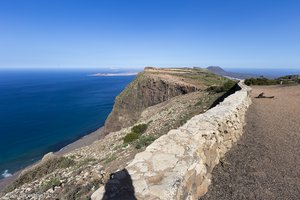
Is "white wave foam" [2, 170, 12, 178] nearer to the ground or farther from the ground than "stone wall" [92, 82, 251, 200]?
nearer to the ground

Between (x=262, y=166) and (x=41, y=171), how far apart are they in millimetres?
12578

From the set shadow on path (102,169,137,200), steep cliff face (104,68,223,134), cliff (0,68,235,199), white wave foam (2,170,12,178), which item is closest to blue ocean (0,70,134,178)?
white wave foam (2,170,12,178)

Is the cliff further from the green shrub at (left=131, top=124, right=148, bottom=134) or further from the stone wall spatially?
the stone wall

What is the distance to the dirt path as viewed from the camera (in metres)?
6.02

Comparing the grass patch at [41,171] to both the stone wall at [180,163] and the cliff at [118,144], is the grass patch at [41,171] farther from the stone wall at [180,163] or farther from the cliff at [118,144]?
the stone wall at [180,163]

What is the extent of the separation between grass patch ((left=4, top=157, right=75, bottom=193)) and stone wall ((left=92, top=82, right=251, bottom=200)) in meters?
9.89

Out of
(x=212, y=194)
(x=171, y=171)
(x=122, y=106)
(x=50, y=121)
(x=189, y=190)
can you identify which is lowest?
(x=50, y=121)

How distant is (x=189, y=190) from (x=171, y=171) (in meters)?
0.71

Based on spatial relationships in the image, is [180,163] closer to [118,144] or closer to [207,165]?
[207,165]

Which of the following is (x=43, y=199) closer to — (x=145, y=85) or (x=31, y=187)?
(x=31, y=187)

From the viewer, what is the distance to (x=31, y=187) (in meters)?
11.8

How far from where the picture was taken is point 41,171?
14.6m

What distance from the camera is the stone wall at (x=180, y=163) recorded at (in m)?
4.43

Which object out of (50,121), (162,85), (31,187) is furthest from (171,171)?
(50,121)
